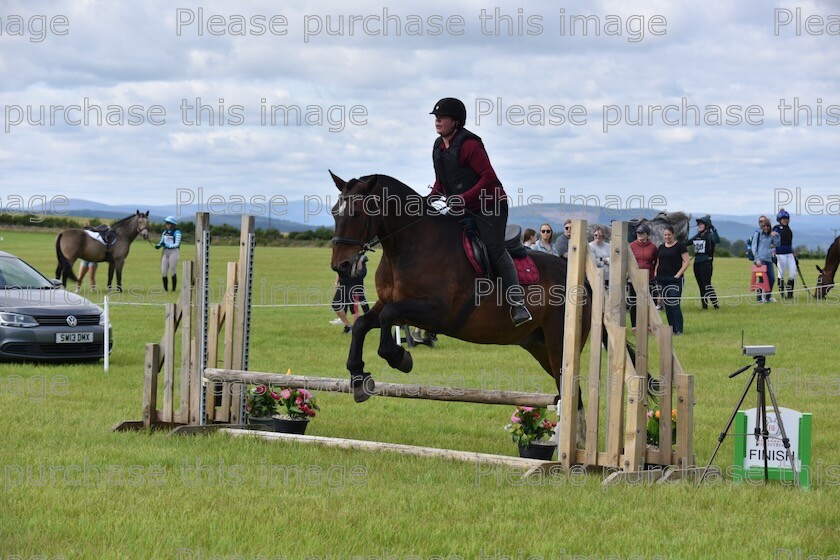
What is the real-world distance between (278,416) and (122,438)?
1.59 meters

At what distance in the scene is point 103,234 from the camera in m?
31.2

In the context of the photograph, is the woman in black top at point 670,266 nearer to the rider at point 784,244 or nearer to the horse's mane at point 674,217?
the rider at point 784,244

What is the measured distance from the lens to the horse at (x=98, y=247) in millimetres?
29656

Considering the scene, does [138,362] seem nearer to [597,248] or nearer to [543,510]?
[597,248]

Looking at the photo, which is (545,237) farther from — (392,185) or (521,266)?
(392,185)

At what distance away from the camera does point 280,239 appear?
2704 inches

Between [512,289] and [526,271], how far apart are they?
0.39 metres

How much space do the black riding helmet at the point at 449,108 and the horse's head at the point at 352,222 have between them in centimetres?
81

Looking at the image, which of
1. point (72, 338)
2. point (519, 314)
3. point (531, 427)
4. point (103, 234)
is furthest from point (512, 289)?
point (103, 234)

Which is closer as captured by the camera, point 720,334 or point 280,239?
point 720,334

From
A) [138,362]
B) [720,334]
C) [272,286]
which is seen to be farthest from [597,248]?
[272,286]

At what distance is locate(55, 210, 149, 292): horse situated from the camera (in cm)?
2966

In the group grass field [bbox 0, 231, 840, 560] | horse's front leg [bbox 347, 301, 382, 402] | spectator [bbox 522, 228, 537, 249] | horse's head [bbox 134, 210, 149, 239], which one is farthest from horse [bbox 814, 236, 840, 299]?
horse's head [bbox 134, 210, 149, 239]

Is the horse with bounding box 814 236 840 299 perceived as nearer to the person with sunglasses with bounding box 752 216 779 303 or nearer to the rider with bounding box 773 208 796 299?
the rider with bounding box 773 208 796 299
